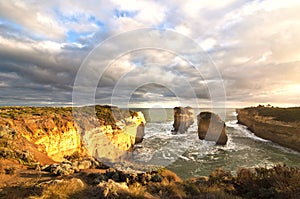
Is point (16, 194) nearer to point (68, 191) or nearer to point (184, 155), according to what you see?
point (68, 191)

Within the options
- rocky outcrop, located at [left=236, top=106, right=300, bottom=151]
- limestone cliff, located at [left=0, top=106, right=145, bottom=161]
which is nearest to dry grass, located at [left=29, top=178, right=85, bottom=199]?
limestone cliff, located at [left=0, top=106, right=145, bottom=161]

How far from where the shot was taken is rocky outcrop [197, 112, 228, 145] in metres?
32.2

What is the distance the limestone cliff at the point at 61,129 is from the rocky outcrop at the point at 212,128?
14.8 m

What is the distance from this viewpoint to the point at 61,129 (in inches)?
775

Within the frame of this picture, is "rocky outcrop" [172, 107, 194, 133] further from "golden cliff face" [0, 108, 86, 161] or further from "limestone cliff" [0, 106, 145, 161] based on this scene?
"golden cliff face" [0, 108, 86, 161]

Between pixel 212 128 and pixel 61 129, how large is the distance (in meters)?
26.2

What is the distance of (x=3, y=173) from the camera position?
8.58 metres

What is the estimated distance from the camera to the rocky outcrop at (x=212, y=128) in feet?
106

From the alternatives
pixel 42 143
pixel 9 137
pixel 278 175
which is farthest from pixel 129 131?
pixel 278 175

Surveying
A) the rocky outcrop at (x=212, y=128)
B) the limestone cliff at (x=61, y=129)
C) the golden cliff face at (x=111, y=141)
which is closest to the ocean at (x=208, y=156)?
the rocky outcrop at (x=212, y=128)

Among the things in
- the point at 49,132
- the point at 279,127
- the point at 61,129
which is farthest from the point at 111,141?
the point at 279,127

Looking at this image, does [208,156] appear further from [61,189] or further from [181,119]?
[181,119]

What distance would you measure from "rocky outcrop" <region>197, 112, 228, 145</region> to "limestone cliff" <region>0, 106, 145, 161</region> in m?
14.8

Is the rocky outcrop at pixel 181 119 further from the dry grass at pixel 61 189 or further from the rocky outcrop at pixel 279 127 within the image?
the dry grass at pixel 61 189
